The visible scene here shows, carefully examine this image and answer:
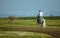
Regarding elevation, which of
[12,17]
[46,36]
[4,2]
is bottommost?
[46,36]

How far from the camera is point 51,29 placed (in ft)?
34.3

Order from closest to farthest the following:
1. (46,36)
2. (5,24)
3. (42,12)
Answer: (46,36) → (42,12) → (5,24)

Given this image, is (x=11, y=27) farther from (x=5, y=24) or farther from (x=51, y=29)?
(x=51, y=29)

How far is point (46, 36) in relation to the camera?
8594 millimetres

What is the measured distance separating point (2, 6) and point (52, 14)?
2.21 metres

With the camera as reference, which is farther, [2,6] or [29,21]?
[29,21]

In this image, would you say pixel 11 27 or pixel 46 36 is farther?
pixel 11 27

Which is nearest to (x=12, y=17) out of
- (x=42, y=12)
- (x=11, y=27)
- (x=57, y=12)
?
(x=11, y=27)

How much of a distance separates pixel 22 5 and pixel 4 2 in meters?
0.79

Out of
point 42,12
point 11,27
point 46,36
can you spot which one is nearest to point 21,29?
point 11,27

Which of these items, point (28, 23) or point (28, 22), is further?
point (28, 22)

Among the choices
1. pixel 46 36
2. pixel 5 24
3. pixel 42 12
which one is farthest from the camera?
pixel 5 24

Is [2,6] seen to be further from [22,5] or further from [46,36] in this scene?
[46,36]

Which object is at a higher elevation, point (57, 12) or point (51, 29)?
point (57, 12)
